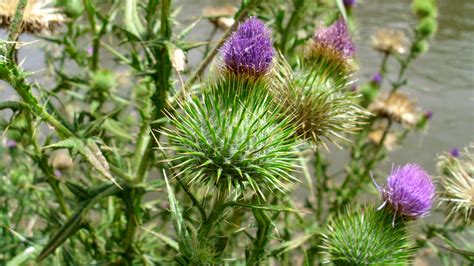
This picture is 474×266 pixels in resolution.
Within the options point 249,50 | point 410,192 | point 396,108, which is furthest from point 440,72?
point 249,50

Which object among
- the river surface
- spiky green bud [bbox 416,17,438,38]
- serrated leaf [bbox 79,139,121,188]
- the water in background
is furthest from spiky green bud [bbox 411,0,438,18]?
serrated leaf [bbox 79,139,121,188]

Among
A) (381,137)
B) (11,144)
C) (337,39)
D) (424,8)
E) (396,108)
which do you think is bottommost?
(11,144)

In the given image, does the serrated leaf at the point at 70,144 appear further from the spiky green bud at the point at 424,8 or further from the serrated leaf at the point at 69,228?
the spiky green bud at the point at 424,8

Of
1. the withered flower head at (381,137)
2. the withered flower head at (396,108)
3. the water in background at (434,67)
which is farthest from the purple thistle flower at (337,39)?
the water in background at (434,67)

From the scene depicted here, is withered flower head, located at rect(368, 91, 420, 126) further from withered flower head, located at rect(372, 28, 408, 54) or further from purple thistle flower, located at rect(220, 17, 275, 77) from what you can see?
purple thistle flower, located at rect(220, 17, 275, 77)

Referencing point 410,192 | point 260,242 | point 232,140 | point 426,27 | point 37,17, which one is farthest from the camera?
point 426,27

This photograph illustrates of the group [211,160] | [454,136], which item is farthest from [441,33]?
[211,160]

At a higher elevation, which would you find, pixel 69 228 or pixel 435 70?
pixel 435 70

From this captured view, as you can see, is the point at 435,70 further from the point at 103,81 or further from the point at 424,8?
the point at 103,81
